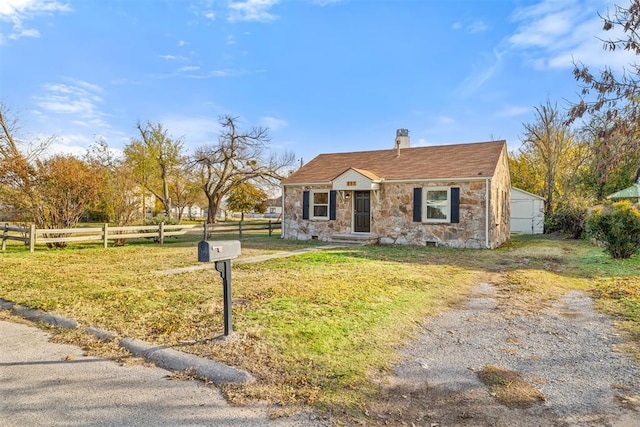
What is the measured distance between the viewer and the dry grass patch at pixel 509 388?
2637 mm

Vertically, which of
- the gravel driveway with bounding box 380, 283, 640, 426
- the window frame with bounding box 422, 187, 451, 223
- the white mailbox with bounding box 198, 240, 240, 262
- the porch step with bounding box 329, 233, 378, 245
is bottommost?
the gravel driveway with bounding box 380, 283, 640, 426

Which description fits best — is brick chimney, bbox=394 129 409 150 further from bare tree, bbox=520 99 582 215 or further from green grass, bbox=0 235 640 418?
bare tree, bbox=520 99 582 215

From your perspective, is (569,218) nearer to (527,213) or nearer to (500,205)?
(527,213)

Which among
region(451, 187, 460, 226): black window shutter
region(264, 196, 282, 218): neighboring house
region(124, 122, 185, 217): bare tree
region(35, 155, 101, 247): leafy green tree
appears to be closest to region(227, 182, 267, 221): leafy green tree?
region(124, 122, 185, 217): bare tree

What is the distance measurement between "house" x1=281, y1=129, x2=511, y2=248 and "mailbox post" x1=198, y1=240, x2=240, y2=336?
11347 mm

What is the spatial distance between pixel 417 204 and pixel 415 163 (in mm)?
2313

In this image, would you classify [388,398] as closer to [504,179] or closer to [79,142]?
[504,179]

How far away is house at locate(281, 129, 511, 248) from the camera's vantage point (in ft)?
44.1

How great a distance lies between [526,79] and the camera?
14.3 m

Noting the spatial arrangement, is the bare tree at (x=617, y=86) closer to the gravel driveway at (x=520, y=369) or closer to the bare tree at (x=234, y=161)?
the gravel driveway at (x=520, y=369)

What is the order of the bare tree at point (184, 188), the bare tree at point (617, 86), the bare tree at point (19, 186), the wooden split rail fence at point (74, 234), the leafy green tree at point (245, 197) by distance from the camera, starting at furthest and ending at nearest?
the leafy green tree at point (245, 197)
the bare tree at point (184, 188)
the bare tree at point (19, 186)
the wooden split rail fence at point (74, 234)
the bare tree at point (617, 86)

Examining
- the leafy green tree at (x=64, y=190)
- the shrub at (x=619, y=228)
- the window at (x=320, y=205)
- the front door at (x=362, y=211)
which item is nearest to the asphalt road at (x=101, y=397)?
the shrub at (x=619, y=228)

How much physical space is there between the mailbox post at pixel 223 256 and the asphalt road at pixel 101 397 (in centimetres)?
85

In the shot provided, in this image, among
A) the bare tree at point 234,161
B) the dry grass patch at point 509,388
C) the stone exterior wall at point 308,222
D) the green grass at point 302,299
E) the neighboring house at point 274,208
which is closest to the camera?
the dry grass patch at point 509,388
